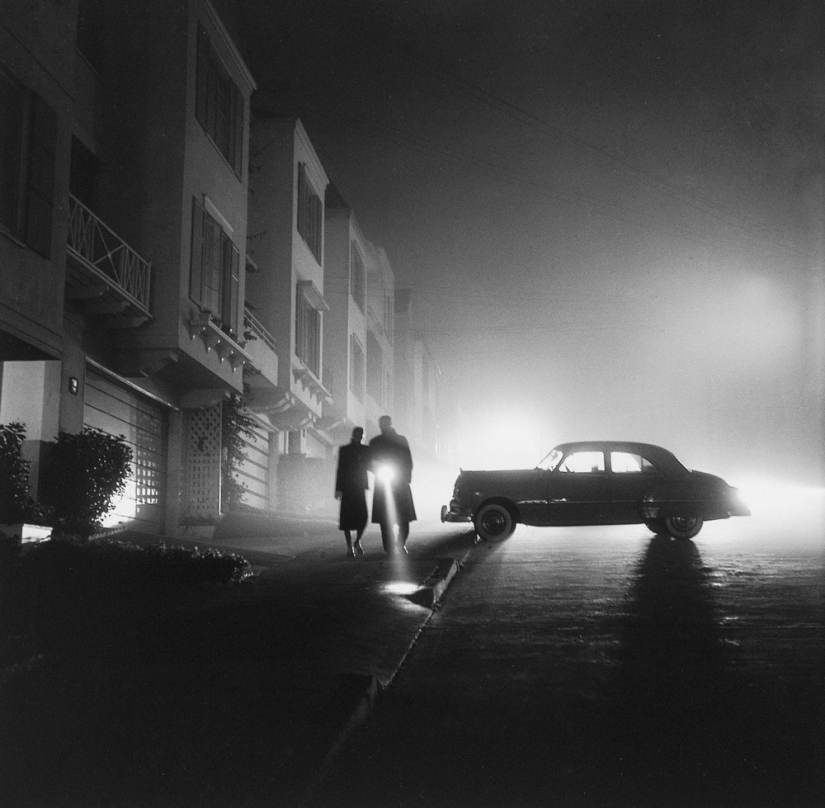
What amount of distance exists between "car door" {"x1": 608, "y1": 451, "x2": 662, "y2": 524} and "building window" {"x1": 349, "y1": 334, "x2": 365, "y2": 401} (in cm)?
1937

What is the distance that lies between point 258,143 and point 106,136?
9.36m

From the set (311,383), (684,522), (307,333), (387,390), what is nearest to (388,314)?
(387,390)

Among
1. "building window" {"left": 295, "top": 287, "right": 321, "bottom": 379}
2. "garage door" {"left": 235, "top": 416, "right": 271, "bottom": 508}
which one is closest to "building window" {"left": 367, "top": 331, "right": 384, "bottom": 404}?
"building window" {"left": 295, "top": 287, "right": 321, "bottom": 379}

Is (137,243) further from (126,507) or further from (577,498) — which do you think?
(577,498)

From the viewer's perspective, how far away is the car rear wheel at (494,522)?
17141 millimetres

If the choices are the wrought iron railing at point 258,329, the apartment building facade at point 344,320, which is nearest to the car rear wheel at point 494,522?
the wrought iron railing at point 258,329

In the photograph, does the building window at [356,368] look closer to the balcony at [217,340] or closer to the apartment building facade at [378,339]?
the apartment building facade at [378,339]

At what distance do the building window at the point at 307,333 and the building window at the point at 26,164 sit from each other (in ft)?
49.6

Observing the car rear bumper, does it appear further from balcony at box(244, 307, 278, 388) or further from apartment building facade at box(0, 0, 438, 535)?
balcony at box(244, 307, 278, 388)

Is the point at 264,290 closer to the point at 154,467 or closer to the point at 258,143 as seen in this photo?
the point at 258,143

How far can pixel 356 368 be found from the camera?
3828 cm

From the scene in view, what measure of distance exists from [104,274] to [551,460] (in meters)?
7.77

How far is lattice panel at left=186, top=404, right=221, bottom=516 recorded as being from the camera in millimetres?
21703

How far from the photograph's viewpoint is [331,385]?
33.7 meters
